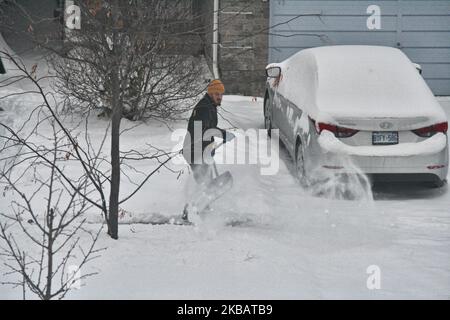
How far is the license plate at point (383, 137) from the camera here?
7832 mm

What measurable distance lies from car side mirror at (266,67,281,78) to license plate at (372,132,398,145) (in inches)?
117

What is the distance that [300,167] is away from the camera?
853 cm

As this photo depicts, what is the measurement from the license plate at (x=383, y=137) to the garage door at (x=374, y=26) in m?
6.51

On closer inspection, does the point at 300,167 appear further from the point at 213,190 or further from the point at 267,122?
the point at 267,122

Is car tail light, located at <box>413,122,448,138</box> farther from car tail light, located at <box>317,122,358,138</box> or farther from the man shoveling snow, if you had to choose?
the man shoveling snow

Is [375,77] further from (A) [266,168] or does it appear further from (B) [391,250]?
(B) [391,250]

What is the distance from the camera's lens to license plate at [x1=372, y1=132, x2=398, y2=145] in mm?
7832

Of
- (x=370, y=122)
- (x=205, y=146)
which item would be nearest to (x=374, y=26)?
(x=370, y=122)

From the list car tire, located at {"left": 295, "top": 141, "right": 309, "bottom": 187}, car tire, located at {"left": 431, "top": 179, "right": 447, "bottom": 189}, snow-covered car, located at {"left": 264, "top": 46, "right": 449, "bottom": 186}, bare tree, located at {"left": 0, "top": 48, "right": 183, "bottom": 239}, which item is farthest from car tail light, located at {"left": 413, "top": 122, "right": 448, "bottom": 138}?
bare tree, located at {"left": 0, "top": 48, "right": 183, "bottom": 239}

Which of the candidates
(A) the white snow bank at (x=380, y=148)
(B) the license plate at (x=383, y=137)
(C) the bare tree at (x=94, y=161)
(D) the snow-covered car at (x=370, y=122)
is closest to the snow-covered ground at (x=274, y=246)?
(C) the bare tree at (x=94, y=161)

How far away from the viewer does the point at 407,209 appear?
25.5ft

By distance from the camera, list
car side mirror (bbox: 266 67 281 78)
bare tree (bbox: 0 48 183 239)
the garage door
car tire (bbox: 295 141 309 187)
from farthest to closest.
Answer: the garage door < car side mirror (bbox: 266 67 281 78) < car tire (bbox: 295 141 309 187) < bare tree (bbox: 0 48 183 239)

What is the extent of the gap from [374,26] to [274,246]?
30.3 ft

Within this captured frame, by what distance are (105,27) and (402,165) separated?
378cm
